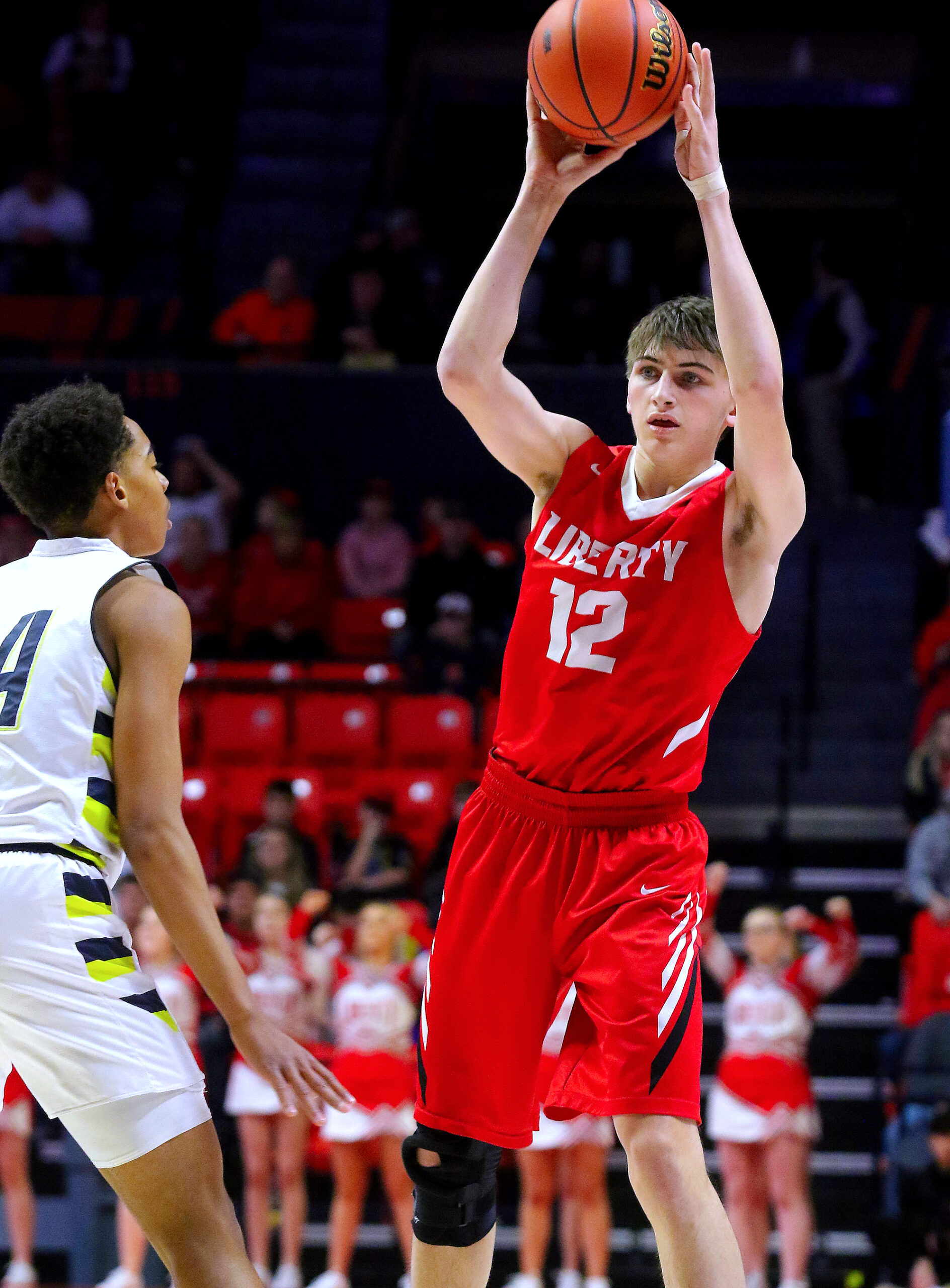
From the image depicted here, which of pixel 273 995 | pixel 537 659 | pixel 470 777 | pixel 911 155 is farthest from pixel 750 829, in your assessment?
pixel 537 659

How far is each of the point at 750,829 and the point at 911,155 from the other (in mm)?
6119

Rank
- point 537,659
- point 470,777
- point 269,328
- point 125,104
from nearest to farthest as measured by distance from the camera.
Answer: point 537,659
point 470,777
point 269,328
point 125,104

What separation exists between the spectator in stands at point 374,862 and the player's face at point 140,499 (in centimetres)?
521

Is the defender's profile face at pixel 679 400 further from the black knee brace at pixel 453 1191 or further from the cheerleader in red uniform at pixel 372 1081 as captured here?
the cheerleader in red uniform at pixel 372 1081

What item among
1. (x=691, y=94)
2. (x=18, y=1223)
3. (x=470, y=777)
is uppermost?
(x=691, y=94)

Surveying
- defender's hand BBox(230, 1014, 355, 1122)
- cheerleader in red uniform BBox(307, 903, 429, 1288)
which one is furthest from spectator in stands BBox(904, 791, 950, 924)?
defender's hand BBox(230, 1014, 355, 1122)

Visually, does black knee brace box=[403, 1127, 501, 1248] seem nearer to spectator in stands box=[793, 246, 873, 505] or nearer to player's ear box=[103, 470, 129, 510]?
player's ear box=[103, 470, 129, 510]

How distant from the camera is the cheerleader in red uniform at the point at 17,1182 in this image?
24.1ft

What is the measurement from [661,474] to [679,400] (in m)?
0.16

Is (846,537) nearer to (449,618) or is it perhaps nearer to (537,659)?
(449,618)

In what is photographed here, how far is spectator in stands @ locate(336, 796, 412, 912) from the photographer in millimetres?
8234

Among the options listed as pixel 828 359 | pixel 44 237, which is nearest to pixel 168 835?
pixel 44 237

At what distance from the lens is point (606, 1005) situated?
3.08 m

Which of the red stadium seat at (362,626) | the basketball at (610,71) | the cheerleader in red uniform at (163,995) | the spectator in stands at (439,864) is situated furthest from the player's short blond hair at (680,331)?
the red stadium seat at (362,626)
